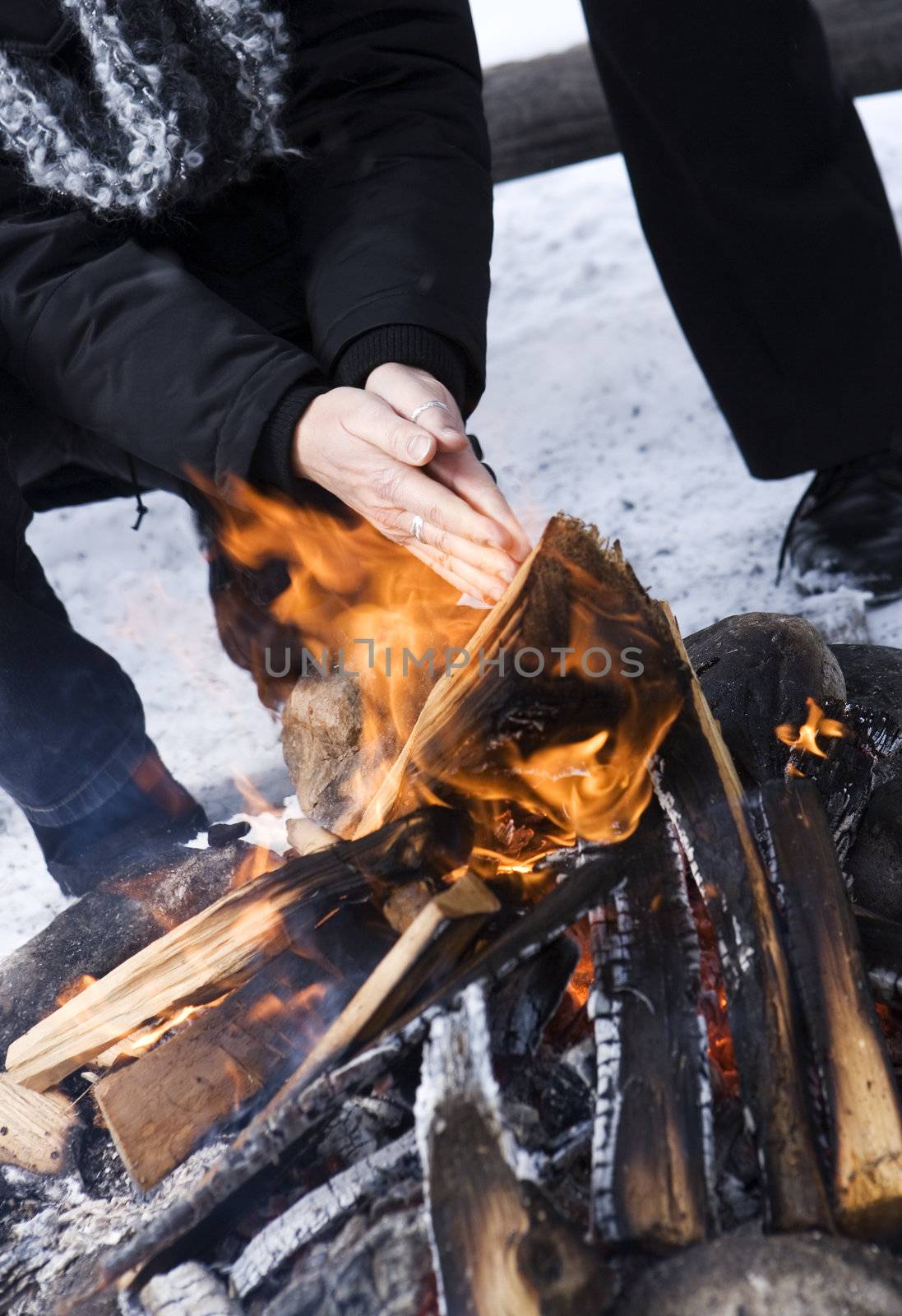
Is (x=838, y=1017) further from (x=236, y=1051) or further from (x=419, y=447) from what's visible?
(x=419, y=447)

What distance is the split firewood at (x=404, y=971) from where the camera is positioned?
4.31 ft

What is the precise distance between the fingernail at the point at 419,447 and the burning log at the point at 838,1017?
67 centimetres

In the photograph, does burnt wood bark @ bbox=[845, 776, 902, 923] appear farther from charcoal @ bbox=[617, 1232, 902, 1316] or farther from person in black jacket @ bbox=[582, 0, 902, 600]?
person in black jacket @ bbox=[582, 0, 902, 600]

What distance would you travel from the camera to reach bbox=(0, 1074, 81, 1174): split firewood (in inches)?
58.9

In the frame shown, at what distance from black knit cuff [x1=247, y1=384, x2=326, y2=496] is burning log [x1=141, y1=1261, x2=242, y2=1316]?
117 centimetres

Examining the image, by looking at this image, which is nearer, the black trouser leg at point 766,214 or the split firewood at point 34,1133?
the split firewood at point 34,1133

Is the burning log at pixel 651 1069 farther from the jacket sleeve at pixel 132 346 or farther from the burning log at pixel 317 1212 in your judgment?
the jacket sleeve at pixel 132 346

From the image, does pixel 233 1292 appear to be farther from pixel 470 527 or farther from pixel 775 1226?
pixel 470 527

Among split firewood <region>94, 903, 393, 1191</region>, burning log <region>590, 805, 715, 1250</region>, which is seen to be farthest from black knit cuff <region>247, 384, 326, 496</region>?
burning log <region>590, 805, 715, 1250</region>

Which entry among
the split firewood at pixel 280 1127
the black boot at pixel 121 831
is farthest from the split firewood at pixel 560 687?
the black boot at pixel 121 831

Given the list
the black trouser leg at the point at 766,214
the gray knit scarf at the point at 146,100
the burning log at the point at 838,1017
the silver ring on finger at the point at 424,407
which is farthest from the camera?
the black trouser leg at the point at 766,214

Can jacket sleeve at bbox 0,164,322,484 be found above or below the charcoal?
above

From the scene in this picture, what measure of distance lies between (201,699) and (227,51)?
1608 millimetres

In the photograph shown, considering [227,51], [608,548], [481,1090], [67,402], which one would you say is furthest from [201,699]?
[481,1090]
